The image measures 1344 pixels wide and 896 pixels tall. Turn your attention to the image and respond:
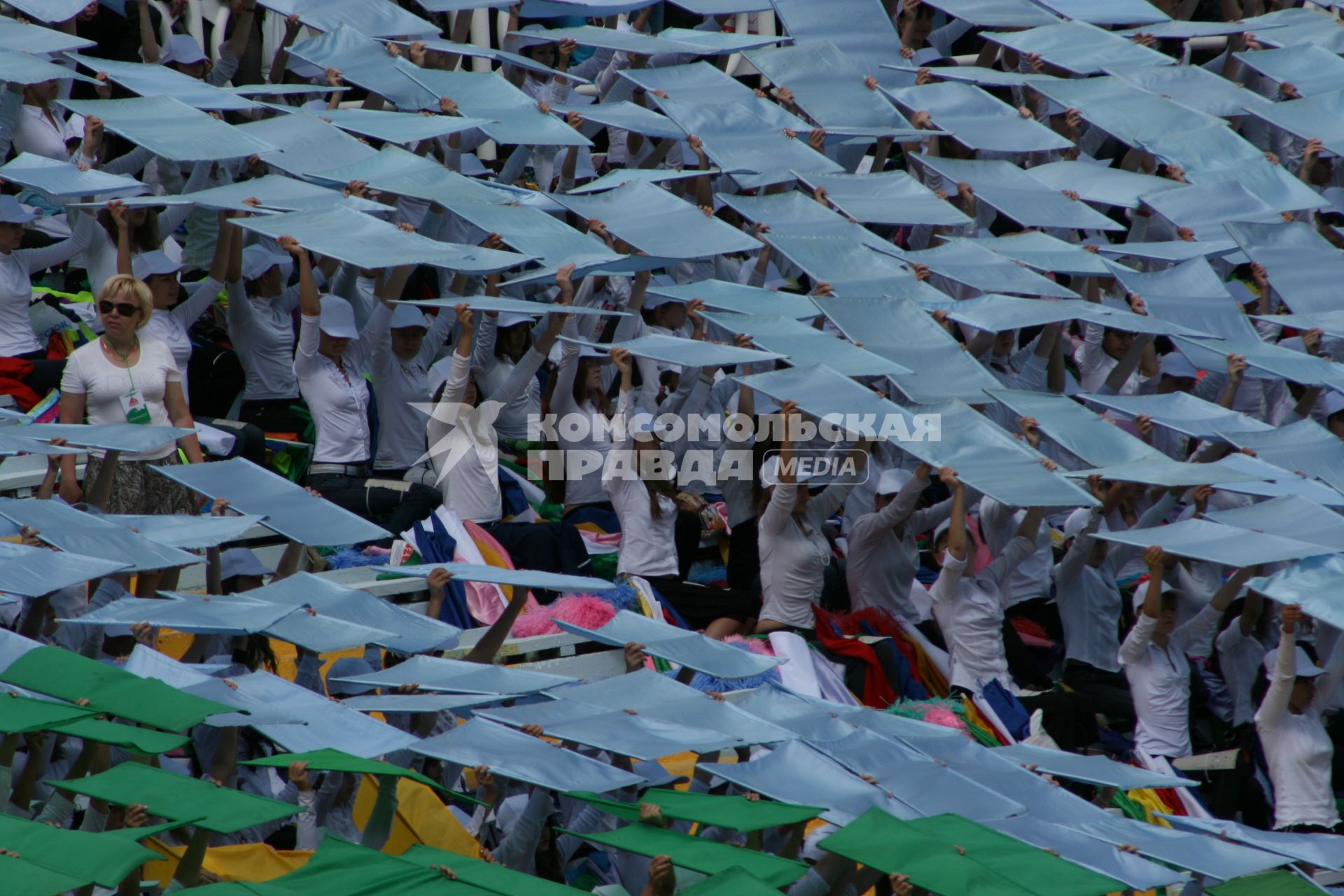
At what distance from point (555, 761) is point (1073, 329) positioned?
7.46 metres

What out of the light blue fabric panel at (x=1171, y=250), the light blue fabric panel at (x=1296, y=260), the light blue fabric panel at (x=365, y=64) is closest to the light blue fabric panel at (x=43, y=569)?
the light blue fabric panel at (x=365, y=64)

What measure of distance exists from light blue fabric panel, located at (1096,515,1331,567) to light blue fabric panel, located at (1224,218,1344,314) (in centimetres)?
302

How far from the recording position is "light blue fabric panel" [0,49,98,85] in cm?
1080

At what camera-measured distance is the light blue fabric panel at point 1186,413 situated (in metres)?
10.5

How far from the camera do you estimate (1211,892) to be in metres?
7.08

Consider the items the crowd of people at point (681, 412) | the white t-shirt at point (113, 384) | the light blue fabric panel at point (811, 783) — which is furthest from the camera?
the white t-shirt at point (113, 384)

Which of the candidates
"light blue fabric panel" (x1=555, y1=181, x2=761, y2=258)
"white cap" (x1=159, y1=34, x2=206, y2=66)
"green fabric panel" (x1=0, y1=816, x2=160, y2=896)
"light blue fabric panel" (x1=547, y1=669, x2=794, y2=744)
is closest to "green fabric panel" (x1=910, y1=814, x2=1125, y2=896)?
"light blue fabric panel" (x1=547, y1=669, x2=794, y2=744)

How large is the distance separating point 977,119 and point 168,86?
543cm

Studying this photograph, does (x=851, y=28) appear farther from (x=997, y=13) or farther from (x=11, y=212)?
(x=11, y=212)

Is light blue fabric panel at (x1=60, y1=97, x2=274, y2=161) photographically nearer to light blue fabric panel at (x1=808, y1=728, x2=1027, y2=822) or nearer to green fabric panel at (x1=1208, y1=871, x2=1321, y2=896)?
light blue fabric panel at (x1=808, y1=728, x2=1027, y2=822)

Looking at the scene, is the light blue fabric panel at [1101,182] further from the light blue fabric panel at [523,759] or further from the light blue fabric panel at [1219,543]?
the light blue fabric panel at [523,759]

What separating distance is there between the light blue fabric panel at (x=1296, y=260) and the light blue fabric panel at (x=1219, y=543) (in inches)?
119

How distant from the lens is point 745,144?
493 inches

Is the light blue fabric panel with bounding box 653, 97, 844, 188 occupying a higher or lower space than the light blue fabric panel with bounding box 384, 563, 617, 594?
higher
